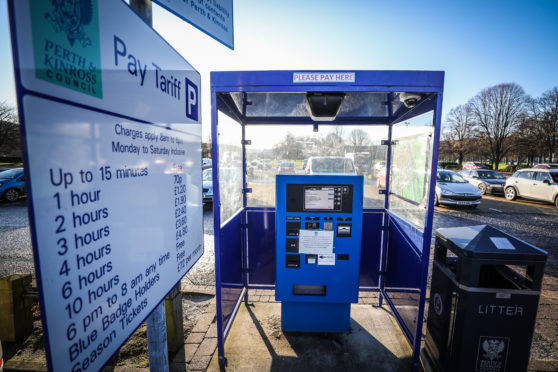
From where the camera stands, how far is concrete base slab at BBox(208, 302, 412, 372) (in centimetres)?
245

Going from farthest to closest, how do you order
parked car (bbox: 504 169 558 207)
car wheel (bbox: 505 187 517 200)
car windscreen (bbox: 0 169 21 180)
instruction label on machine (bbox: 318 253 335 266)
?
car wheel (bbox: 505 187 517 200) < car windscreen (bbox: 0 169 21 180) < parked car (bbox: 504 169 558 207) < instruction label on machine (bbox: 318 253 335 266)

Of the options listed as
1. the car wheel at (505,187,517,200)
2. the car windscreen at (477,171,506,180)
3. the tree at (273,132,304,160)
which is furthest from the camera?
the car windscreen at (477,171,506,180)

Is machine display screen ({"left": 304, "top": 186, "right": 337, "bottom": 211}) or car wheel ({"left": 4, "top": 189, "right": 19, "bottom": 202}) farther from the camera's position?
car wheel ({"left": 4, "top": 189, "right": 19, "bottom": 202})

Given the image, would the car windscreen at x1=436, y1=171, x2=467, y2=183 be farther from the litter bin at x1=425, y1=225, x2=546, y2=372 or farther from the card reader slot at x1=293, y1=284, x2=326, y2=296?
the card reader slot at x1=293, y1=284, x2=326, y2=296

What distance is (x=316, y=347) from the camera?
104 inches

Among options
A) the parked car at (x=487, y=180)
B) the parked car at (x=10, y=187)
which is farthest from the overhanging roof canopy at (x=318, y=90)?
the parked car at (x=487, y=180)

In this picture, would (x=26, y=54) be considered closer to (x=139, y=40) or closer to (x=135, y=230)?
(x=139, y=40)

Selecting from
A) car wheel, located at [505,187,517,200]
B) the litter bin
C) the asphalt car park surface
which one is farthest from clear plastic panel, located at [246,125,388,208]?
car wheel, located at [505,187,517,200]

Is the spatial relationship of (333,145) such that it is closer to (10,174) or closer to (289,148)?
(289,148)

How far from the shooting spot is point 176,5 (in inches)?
56.1

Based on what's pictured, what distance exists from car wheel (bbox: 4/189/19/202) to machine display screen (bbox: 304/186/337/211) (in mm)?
12889

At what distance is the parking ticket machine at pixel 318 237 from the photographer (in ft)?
8.29

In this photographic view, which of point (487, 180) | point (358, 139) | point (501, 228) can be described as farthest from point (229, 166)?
point (487, 180)

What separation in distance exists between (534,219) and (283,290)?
956 cm
